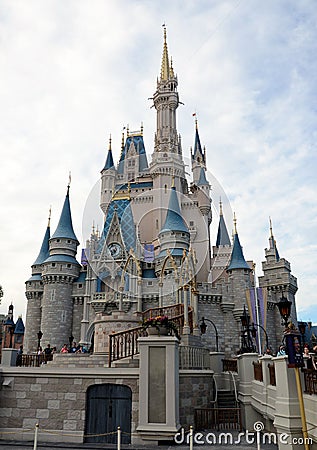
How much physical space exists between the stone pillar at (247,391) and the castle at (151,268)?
49.9ft

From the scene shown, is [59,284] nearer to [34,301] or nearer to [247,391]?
[34,301]

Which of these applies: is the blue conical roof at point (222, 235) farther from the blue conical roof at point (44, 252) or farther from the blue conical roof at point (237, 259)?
the blue conical roof at point (44, 252)

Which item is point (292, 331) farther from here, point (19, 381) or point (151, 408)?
point (19, 381)

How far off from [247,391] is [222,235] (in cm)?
3904

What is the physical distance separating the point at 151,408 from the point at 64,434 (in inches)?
99.9

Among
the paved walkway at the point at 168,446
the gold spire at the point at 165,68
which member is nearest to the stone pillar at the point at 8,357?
the paved walkway at the point at 168,446

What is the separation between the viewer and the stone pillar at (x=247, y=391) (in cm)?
1284

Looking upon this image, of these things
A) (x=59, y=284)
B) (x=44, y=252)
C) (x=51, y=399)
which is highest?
(x=44, y=252)

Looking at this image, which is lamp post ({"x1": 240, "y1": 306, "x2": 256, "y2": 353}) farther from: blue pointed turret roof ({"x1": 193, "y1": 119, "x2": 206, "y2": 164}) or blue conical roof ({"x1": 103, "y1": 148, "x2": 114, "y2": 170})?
blue pointed turret roof ({"x1": 193, "y1": 119, "x2": 206, "y2": 164})

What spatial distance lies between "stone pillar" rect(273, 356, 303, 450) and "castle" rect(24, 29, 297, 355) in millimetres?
21396

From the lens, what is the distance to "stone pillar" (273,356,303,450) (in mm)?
7254

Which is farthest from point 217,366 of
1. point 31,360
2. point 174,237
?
point 174,237

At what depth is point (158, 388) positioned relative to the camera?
10.6 meters

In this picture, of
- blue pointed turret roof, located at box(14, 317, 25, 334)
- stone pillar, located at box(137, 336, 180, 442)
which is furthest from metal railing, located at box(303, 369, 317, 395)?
blue pointed turret roof, located at box(14, 317, 25, 334)
